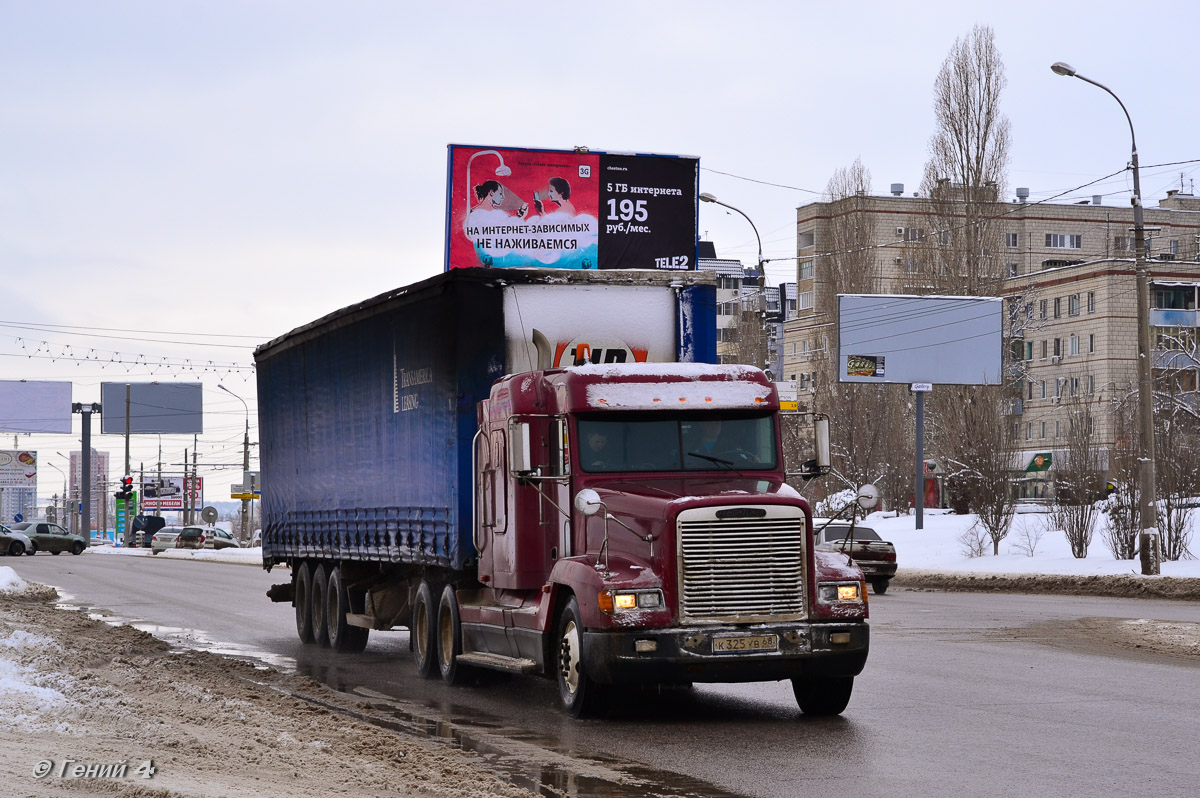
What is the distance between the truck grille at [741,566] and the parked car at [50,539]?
71594mm

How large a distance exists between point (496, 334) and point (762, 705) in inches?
167

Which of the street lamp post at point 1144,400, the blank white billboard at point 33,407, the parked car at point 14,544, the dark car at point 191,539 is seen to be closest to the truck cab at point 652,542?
the street lamp post at point 1144,400

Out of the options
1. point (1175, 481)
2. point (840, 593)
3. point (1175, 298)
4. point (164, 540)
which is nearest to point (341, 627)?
point (840, 593)

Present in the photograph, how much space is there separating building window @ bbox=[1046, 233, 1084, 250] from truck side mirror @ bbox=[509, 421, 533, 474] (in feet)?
388

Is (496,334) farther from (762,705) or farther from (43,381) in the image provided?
(43,381)

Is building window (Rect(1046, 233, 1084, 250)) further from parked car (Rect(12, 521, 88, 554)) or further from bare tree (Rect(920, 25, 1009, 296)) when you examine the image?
parked car (Rect(12, 521, 88, 554))

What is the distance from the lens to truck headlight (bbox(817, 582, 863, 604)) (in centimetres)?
1212

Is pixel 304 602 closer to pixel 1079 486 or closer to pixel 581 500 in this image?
pixel 581 500

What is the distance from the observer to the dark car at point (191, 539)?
87875 mm

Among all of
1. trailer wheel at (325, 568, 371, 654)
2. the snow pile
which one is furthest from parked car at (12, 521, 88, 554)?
trailer wheel at (325, 568, 371, 654)

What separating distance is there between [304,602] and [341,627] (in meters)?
2.03

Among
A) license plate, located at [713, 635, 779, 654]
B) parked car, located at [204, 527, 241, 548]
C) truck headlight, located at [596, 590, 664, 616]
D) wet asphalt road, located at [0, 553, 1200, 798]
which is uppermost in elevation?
truck headlight, located at [596, 590, 664, 616]

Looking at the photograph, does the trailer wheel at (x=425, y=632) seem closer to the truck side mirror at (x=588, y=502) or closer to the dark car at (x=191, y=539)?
the truck side mirror at (x=588, y=502)

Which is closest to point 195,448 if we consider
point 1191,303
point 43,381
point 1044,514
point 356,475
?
point 43,381
